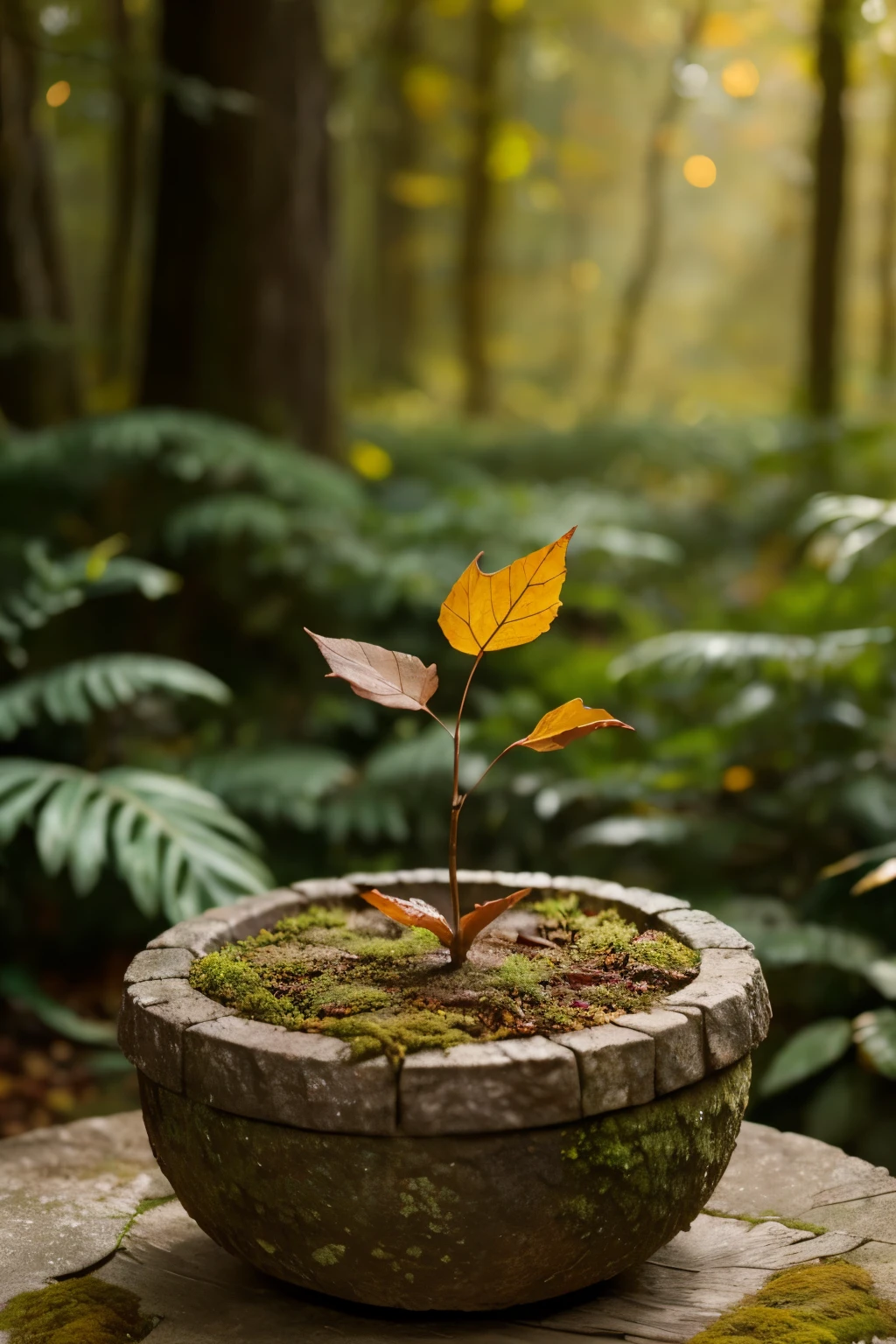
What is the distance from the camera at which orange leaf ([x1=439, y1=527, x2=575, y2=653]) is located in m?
1.89

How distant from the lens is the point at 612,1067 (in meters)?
1.67

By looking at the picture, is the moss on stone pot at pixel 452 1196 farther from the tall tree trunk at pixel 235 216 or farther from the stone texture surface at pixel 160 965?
the tall tree trunk at pixel 235 216

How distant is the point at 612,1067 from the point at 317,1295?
0.70 meters

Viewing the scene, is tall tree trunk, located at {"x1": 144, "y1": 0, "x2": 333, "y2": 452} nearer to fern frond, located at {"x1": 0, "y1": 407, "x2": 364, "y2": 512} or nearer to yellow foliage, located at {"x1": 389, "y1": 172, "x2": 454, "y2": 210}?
fern frond, located at {"x1": 0, "y1": 407, "x2": 364, "y2": 512}

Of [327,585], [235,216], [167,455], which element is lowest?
[327,585]

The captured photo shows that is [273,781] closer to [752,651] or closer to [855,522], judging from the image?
[752,651]

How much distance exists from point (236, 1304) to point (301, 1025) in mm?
544

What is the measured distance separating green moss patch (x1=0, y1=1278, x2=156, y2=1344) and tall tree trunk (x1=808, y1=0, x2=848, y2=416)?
7456 mm

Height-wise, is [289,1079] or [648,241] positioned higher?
[648,241]

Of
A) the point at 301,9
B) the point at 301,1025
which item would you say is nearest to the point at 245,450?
the point at 301,9

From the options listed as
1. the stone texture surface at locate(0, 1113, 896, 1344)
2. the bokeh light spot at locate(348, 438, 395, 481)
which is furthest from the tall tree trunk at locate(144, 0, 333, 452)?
the stone texture surface at locate(0, 1113, 896, 1344)

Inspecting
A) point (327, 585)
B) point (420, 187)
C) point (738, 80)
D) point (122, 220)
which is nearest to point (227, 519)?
point (327, 585)

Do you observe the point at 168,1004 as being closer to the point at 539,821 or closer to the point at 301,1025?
the point at 301,1025

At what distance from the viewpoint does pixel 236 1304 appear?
1926 mm
